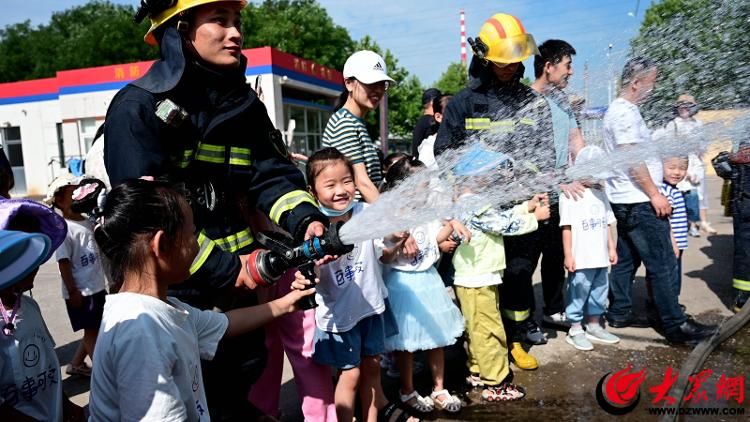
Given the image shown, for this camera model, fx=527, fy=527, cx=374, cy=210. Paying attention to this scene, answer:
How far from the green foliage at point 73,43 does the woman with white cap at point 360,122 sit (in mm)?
44688

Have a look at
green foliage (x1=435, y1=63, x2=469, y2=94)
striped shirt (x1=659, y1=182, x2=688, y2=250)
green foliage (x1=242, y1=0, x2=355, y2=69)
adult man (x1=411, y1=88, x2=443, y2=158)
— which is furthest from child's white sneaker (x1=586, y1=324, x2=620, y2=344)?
green foliage (x1=435, y1=63, x2=469, y2=94)

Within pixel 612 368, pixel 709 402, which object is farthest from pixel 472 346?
pixel 709 402

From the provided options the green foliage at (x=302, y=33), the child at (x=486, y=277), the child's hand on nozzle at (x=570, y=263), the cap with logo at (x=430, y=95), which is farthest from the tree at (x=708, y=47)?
the green foliage at (x=302, y=33)

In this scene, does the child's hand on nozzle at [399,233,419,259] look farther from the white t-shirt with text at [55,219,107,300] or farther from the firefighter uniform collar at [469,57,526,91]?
the white t-shirt with text at [55,219,107,300]

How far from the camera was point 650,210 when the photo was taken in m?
4.31

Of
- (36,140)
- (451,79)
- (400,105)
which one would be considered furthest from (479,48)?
(451,79)

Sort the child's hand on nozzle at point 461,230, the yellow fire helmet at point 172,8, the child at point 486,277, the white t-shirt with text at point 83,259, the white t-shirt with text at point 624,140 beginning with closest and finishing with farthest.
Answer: the yellow fire helmet at point 172,8 → the child's hand on nozzle at point 461,230 → the child at point 486,277 → the white t-shirt with text at point 83,259 → the white t-shirt with text at point 624,140

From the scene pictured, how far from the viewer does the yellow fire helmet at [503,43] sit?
11.9ft

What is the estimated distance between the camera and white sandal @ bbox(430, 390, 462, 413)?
338 cm

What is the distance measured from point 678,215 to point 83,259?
5.58 m

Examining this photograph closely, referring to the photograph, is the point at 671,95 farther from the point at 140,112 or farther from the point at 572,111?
the point at 140,112

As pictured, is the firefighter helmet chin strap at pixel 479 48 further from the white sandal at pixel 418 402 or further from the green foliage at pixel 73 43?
the green foliage at pixel 73 43

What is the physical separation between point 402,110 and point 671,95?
32654 millimetres

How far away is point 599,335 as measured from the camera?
14.7 ft
